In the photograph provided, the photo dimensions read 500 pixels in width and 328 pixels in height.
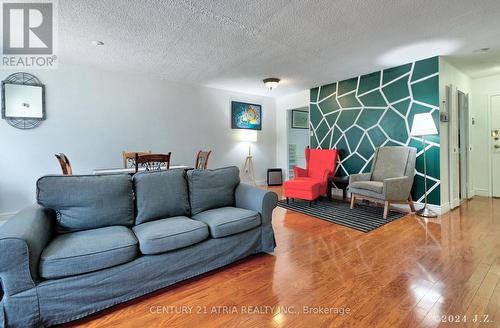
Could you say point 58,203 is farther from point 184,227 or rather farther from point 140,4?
point 140,4

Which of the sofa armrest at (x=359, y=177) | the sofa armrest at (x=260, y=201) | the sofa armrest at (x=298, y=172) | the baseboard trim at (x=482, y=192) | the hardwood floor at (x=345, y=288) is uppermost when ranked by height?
the sofa armrest at (x=298, y=172)

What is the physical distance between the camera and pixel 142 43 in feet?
10.3

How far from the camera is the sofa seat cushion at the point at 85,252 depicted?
4.46 ft

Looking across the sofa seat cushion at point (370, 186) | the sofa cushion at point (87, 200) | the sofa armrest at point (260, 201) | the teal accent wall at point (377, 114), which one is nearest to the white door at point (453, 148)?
the teal accent wall at point (377, 114)

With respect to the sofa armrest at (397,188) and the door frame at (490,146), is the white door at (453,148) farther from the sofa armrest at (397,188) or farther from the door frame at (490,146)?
the door frame at (490,146)

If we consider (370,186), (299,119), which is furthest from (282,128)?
(370,186)

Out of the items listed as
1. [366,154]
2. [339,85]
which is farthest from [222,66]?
[366,154]

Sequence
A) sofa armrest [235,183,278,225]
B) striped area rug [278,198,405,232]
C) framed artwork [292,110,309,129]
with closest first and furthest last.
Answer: sofa armrest [235,183,278,225] → striped area rug [278,198,405,232] → framed artwork [292,110,309,129]

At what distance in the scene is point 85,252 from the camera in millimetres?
1432

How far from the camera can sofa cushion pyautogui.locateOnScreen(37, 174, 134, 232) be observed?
1748 millimetres

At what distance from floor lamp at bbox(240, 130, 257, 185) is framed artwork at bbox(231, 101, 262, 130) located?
0.18 meters

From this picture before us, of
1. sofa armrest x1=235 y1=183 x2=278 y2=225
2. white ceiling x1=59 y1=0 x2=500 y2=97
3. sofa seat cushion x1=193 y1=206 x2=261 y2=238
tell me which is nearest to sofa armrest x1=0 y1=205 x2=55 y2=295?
sofa seat cushion x1=193 y1=206 x2=261 y2=238

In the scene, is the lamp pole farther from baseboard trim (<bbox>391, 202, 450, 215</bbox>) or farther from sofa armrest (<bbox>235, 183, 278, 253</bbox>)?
sofa armrest (<bbox>235, 183, 278, 253</bbox>)

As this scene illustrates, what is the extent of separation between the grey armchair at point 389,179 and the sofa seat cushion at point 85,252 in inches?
126
